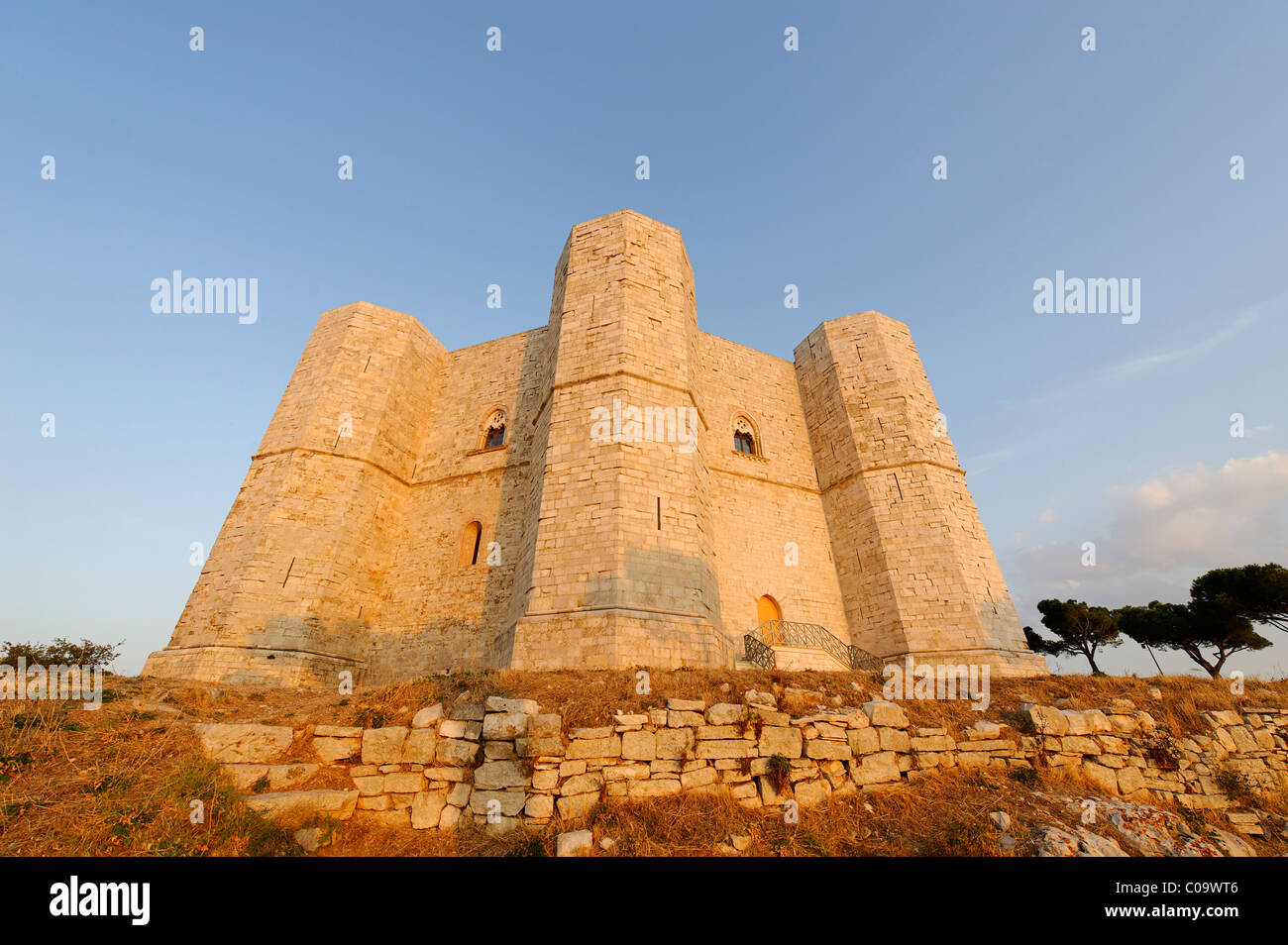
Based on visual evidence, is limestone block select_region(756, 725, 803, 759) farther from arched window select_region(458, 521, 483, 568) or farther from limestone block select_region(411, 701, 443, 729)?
arched window select_region(458, 521, 483, 568)

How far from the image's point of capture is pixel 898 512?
1348 centimetres

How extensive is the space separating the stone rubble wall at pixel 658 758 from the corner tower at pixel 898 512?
5.53m

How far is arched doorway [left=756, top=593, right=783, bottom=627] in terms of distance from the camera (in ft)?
43.1

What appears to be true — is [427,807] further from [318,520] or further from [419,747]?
[318,520]

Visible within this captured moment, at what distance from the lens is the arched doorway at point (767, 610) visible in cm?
1313

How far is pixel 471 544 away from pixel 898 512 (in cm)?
1112

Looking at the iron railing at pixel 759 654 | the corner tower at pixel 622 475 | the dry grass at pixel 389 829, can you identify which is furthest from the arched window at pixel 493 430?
the dry grass at pixel 389 829

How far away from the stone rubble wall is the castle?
2708 millimetres

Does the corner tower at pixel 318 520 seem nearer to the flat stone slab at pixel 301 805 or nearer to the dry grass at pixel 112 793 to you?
the dry grass at pixel 112 793

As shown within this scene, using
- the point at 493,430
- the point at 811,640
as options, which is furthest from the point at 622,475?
the point at 493,430

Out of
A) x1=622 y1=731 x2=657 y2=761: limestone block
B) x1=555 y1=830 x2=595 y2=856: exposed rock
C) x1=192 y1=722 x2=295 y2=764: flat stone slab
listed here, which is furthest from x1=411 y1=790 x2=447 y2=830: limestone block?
x1=622 y1=731 x2=657 y2=761: limestone block
